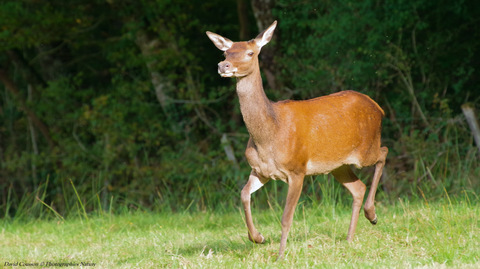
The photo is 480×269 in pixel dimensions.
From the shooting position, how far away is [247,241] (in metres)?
5.64

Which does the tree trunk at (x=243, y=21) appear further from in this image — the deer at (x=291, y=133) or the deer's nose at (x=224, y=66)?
the deer's nose at (x=224, y=66)

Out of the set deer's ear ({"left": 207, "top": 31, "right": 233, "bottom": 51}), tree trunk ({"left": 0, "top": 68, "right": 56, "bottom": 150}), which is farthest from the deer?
tree trunk ({"left": 0, "top": 68, "right": 56, "bottom": 150})

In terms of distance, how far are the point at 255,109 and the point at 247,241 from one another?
151 centimetres

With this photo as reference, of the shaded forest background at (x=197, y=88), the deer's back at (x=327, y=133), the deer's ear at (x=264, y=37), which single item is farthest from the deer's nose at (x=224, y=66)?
the shaded forest background at (x=197, y=88)

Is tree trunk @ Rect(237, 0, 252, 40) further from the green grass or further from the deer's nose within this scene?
the deer's nose

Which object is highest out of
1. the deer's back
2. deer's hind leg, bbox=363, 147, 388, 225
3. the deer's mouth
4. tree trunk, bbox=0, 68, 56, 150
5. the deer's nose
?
the deer's nose

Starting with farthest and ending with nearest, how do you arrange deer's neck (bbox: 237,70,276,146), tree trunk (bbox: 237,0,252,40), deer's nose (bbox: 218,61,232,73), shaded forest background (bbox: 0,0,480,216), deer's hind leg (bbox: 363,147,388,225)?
1. tree trunk (bbox: 237,0,252,40)
2. shaded forest background (bbox: 0,0,480,216)
3. deer's hind leg (bbox: 363,147,388,225)
4. deer's neck (bbox: 237,70,276,146)
5. deer's nose (bbox: 218,61,232,73)

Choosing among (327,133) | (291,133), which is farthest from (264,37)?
(327,133)

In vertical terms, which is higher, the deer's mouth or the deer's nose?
the deer's nose

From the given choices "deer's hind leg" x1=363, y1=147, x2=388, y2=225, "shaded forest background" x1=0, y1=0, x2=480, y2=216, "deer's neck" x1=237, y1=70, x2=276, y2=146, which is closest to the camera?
"deer's neck" x1=237, y1=70, x2=276, y2=146

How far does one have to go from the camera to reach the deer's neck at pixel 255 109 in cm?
455

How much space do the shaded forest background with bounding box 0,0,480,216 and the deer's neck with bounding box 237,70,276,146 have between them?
12.3ft

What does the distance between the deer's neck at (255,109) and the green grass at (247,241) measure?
878 mm

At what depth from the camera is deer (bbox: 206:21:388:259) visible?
457 cm
